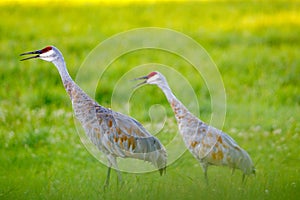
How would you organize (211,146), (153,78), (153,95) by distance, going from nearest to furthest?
(211,146) → (153,78) → (153,95)

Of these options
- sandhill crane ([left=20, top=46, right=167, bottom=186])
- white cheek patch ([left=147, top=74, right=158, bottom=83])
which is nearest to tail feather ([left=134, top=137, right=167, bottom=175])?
sandhill crane ([left=20, top=46, right=167, bottom=186])

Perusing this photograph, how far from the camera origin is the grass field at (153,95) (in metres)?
8.17

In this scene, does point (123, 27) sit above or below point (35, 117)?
above

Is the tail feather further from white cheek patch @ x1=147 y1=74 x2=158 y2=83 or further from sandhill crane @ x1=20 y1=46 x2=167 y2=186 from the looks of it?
white cheek patch @ x1=147 y1=74 x2=158 y2=83

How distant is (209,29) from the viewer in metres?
16.7

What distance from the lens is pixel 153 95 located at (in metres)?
12.7

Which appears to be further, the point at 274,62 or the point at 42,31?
the point at 42,31

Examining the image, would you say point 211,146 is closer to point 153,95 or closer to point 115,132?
point 115,132

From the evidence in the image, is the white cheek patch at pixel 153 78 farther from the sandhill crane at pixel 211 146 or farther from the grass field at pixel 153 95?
the grass field at pixel 153 95

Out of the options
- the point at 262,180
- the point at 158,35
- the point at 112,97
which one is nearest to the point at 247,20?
A: the point at 158,35

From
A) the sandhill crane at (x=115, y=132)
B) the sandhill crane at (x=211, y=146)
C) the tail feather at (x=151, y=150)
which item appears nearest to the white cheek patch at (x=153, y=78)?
the sandhill crane at (x=211, y=146)

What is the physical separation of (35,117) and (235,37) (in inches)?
252

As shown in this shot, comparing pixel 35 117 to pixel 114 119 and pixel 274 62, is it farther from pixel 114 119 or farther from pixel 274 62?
pixel 274 62

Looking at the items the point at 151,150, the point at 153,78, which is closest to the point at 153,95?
the point at 153,78
